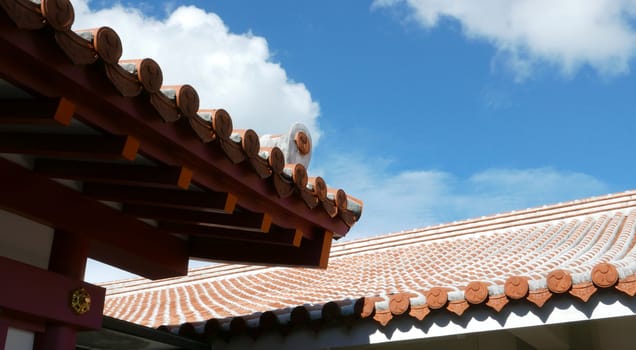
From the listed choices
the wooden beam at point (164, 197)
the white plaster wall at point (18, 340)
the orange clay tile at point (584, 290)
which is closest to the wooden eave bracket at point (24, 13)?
the wooden beam at point (164, 197)

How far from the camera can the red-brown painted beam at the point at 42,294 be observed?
11.6 ft

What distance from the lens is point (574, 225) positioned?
931 centimetres

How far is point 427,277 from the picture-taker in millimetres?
6891

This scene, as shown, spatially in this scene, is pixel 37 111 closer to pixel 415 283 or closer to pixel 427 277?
pixel 415 283

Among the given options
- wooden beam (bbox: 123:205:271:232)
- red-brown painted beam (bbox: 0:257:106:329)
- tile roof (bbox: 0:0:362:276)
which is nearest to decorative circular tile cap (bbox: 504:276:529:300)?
tile roof (bbox: 0:0:362:276)

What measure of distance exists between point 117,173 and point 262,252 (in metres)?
1.45

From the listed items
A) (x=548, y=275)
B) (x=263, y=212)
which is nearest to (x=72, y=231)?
(x=263, y=212)

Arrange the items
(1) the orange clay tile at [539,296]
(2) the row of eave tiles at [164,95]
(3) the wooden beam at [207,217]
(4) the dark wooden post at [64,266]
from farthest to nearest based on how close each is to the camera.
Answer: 1. (1) the orange clay tile at [539,296]
2. (3) the wooden beam at [207,217]
3. (4) the dark wooden post at [64,266]
4. (2) the row of eave tiles at [164,95]

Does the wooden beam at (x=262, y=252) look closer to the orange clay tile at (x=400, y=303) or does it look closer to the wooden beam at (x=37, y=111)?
the orange clay tile at (x=400, y=303)

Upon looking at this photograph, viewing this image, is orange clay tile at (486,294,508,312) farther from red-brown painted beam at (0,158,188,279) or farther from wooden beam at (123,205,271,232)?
red-brown painted beam at (0,158,188,279)

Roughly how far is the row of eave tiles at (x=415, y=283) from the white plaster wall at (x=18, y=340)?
75.3 inches

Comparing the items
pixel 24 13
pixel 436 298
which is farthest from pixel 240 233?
pixel 24 13

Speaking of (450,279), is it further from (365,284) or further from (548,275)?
(548,275)

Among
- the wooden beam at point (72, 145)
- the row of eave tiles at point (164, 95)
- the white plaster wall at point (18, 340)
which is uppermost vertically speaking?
the row of eave tiles at point (164, 95)
